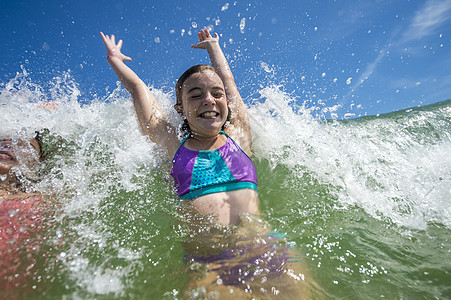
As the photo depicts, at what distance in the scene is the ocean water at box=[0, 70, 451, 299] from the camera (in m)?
1.60

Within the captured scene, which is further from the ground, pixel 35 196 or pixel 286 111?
pixel 286 111

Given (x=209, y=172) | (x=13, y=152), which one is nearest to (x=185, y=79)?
(x=209, y=172)

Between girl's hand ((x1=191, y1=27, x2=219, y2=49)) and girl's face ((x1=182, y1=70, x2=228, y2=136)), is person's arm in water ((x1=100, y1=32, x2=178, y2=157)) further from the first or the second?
girl's hand ((x1=191, y1=27, x2=219, y2=49))

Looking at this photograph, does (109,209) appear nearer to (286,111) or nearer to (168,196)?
(168,196)

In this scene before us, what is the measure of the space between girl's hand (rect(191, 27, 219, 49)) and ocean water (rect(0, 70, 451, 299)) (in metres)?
0.95

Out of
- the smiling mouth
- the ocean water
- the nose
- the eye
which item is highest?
the eye

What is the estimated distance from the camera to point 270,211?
2.61m

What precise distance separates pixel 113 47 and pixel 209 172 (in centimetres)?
252

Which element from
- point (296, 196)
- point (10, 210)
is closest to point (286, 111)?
point (296, 196)

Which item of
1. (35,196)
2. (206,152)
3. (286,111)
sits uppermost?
(286,111)

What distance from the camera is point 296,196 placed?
3.10 m

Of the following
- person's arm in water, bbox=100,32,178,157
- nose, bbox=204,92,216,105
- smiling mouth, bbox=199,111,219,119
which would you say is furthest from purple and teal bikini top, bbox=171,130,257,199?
nose, bbox=204,92,216,105

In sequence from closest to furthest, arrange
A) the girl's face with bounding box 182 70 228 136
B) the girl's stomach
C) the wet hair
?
the girl's stomach < the girl's face with bounding box 182 70 228 136 < the wet hair

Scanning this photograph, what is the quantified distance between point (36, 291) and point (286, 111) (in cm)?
419
